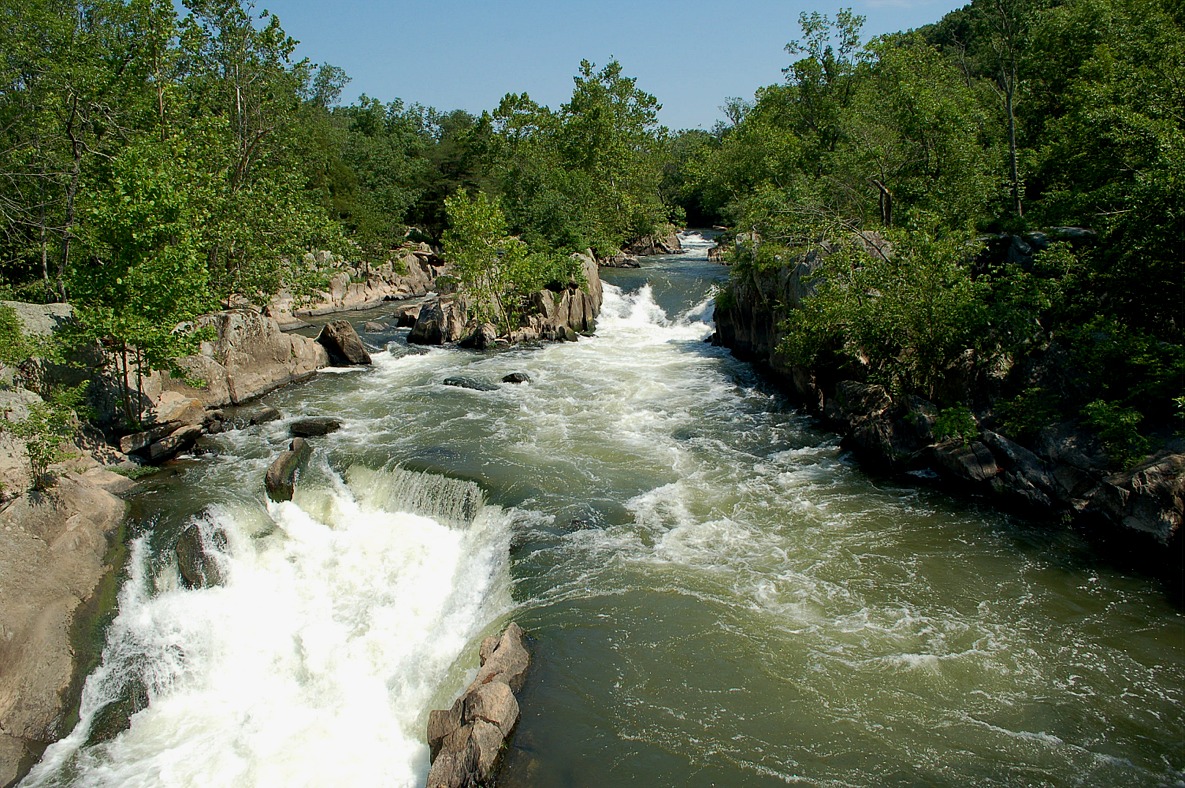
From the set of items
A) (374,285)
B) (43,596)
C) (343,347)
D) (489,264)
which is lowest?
(43,596)

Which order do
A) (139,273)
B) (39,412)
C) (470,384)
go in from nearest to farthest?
(39,412) → (139,273) → (470,384)

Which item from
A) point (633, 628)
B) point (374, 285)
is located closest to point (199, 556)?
point (633, 628)

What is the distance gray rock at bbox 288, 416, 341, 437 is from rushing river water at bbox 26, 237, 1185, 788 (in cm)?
66

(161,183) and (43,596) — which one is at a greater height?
(161,183)

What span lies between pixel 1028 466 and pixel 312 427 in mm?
16195

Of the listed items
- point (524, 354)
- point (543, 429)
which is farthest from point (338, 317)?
→ point (543, 429)

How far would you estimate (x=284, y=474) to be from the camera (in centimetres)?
1492

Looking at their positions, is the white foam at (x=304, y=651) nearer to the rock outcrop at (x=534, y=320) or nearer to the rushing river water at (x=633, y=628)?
the rushing river water at (x=633, y=628)

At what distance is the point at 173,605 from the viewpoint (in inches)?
460

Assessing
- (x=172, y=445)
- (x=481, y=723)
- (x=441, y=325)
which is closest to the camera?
(x=481, y=723)

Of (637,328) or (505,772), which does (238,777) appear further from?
(637,328)

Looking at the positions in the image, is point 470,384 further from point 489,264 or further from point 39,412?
point 39,412

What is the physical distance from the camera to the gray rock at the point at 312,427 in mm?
18062

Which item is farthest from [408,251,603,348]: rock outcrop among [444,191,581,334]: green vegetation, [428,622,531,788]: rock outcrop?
[428,622,531,788]: rock outcrop
